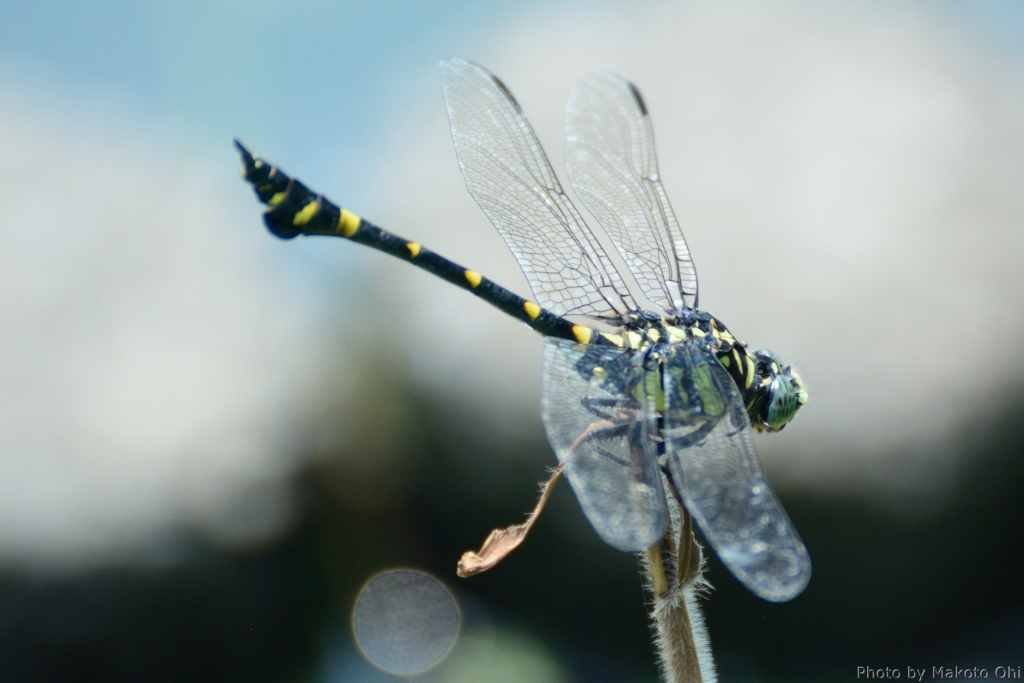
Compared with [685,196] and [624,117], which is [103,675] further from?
[685,196]

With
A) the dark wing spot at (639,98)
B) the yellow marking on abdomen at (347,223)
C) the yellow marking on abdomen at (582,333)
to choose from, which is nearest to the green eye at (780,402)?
the yellow marking on abdomen at (582,333)

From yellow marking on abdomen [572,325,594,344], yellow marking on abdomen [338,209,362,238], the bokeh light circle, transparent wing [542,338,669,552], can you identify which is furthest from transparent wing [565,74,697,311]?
the bokeh light circle

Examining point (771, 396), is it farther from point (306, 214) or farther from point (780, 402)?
point (306, 214)

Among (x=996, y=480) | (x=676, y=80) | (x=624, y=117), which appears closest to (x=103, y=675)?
(x=624, y=117)

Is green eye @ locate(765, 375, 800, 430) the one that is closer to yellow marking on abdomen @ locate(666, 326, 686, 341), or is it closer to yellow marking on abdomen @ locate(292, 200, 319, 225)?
yellow marking on abdomen @ locate(666, 326, 686, 341)

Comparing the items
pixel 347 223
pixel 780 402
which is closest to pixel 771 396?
pixel 780 402

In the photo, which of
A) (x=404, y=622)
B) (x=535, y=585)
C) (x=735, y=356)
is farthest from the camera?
(x=404, y=622)

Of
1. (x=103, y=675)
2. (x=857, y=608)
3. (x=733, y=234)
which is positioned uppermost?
(x=733, y=234)
